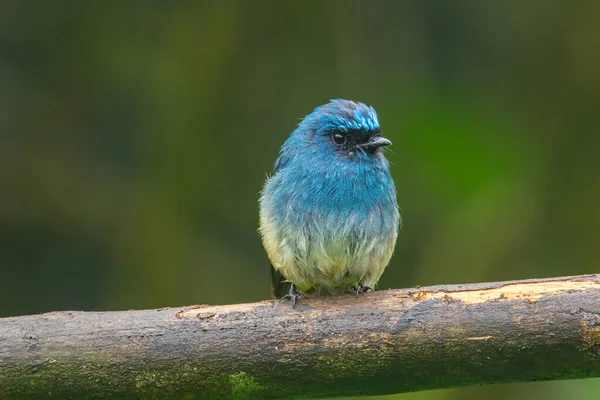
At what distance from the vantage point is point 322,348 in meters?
3.46

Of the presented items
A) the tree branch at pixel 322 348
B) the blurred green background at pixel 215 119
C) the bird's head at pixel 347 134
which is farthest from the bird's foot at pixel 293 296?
the blurred green background at pixel 215 119

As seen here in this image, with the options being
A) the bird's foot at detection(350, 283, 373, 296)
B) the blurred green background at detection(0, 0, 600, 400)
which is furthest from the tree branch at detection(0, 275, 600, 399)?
the blurred green background at detection(0, 0, 600, 400)

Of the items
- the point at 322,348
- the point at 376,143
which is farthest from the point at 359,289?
the point at 376,143

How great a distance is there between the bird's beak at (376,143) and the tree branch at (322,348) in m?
1.17

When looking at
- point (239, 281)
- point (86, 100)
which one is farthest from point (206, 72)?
point (239, 281)

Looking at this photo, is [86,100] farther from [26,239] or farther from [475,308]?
[475,308]

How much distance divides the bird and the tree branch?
60cm

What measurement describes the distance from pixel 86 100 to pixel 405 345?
4.42 meters

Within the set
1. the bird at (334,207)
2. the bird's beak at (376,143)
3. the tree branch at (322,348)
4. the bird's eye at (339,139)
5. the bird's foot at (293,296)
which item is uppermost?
the bird's eye at (339,139)

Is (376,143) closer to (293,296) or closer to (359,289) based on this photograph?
(359,289)

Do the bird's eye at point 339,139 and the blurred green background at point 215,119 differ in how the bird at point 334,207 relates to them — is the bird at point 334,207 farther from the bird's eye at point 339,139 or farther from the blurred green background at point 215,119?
the blurred green background at point 215,119

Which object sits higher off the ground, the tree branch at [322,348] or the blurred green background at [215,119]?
the blurred green background at [215,119]

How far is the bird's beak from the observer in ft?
14.8

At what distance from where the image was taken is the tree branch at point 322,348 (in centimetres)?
332
